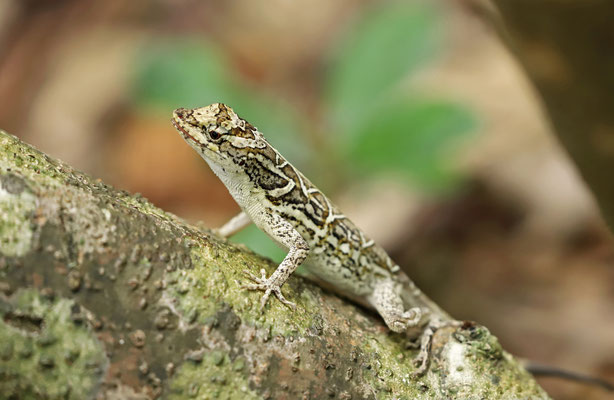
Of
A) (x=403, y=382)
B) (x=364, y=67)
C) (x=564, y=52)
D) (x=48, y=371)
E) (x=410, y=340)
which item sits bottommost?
(x=48, y=371)

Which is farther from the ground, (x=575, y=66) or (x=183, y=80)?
(x=183, y=80)

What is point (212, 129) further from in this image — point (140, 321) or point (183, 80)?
point (183, 80)

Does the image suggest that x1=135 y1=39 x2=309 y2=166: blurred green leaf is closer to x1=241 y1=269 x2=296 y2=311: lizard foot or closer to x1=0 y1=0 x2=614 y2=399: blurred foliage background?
x1=0 y1=0 x2=614 y2=399: blurred foliage background

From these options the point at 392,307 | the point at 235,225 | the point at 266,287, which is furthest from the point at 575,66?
the point at 235,225

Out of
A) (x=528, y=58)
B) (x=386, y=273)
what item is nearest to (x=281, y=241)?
(x=386, y=273)

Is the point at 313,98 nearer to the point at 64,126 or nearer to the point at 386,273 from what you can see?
the point at 64,126

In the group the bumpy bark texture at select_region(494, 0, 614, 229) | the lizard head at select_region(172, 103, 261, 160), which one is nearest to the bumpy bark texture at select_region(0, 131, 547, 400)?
the lizard head at select_region(172, 103, 261, 160)
